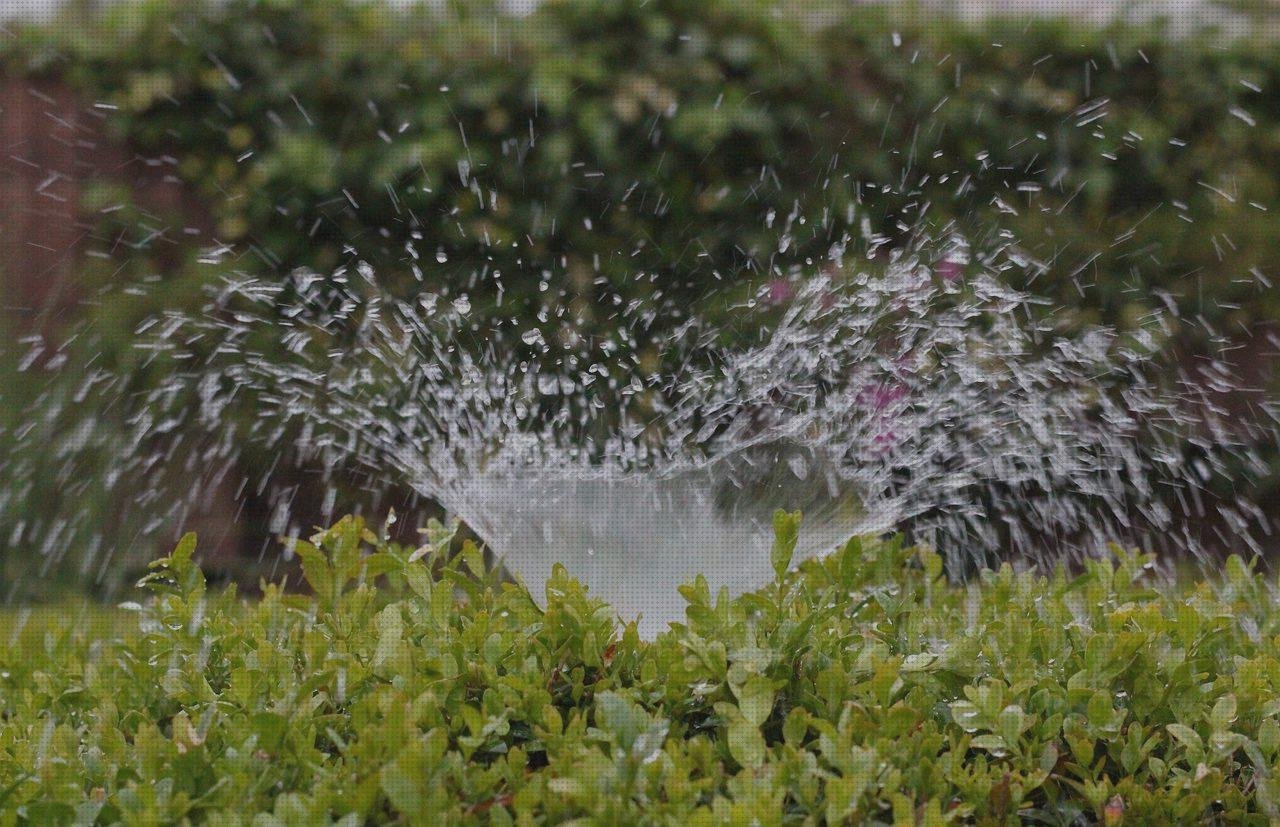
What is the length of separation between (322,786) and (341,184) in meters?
3.60

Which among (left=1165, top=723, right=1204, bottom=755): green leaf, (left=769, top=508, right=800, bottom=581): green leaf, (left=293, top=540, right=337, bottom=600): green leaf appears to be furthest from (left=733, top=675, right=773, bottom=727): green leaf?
(left=293, top=540, right=337, bottom=600): green leaf

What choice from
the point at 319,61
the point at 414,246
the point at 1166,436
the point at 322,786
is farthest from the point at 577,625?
the point at 1166,436

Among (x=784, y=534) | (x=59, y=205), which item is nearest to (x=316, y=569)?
(x=784, y=534)

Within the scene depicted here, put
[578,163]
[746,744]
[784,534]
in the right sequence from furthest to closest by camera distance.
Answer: [578,163]
[784,534]
[746,744]

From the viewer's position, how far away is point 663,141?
433 cm

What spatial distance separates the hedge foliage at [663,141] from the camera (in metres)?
4.32

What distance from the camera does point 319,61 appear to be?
4367 millimetres

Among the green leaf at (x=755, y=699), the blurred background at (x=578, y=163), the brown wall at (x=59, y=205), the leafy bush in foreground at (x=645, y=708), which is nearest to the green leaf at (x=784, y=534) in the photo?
the leafy bush in foreground at (x=645, y=708)

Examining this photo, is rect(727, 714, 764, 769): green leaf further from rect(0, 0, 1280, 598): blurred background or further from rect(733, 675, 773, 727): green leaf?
rect(0, 0, 1280, 598): blurred background

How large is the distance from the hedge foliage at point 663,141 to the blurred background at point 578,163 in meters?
0.01

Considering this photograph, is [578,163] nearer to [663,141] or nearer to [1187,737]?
[663,141]

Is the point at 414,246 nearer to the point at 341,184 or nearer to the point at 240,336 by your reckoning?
the point at 341,184

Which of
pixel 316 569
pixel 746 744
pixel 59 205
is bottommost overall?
pixel 746 744

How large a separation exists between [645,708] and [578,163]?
3.26m
